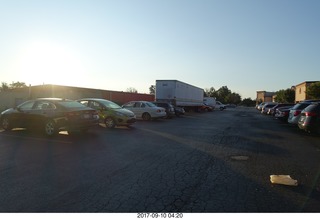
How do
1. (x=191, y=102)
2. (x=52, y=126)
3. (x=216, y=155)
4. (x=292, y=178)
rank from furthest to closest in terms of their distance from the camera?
(x=191, y=102)
(x=52, y=126)
(x=216, y=155)
(x=292, y=178)

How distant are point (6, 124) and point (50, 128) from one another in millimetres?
3339

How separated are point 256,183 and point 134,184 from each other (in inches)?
91.2

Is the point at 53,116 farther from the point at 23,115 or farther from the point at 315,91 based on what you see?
the point at 315,91

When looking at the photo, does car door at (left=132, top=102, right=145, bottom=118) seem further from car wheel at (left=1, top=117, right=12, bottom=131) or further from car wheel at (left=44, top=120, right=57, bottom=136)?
car wheel at (left=44, top=120, right=57, bottom=136)

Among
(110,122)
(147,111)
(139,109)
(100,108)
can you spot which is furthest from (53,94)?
(110,122)

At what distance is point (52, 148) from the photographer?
28.3 ft

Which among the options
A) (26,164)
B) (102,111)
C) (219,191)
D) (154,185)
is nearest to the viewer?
(219,191)

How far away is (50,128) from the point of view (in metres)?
11.0

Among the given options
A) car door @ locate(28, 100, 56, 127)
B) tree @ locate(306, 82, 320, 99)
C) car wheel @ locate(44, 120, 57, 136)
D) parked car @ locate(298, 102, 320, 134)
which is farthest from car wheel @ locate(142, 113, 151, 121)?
tree @ locate(306, 82, 320, 99)

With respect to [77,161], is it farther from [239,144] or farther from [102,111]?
[102,111]

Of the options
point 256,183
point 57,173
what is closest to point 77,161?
point 57,173

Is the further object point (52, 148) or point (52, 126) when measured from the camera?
point (52, 126)

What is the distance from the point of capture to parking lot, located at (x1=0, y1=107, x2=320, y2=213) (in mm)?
4172

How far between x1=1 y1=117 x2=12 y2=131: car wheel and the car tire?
2758 mm
